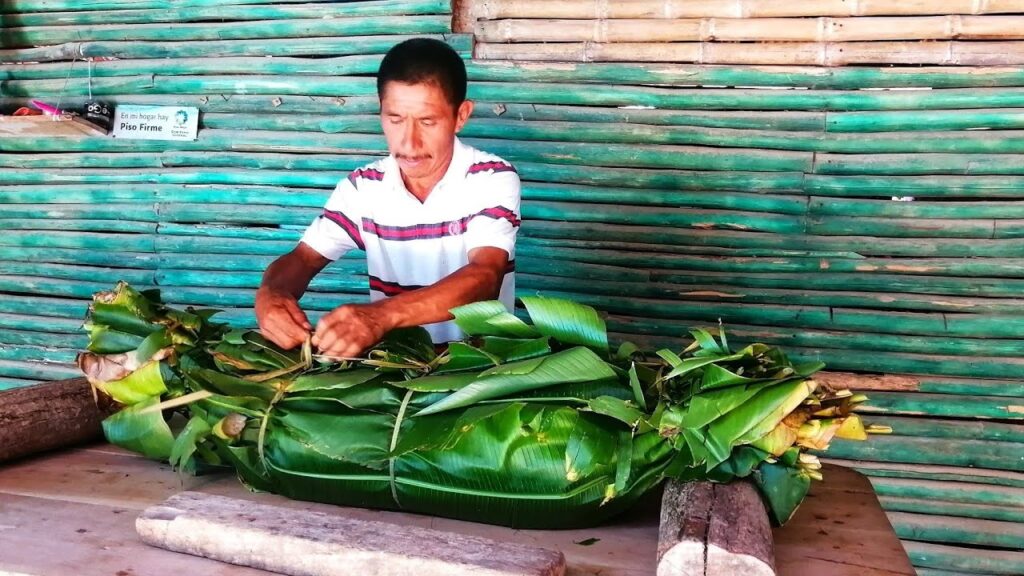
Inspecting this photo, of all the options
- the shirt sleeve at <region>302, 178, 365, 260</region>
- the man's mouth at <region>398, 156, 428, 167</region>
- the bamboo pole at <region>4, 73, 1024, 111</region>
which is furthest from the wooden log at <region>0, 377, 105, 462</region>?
the bamboo pole at <region>4, 73, 1024, 111</region>

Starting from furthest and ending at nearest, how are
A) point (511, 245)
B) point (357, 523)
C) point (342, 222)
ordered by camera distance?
point (342, 222) < point (511, 245) < point (357, 523)

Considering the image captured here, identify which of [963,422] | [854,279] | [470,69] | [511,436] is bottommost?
[963,422]

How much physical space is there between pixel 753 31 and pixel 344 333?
2146 millimetres

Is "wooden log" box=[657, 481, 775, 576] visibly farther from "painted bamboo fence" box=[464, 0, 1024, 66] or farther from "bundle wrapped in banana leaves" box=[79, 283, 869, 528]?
"painted bamboo fence" box=[464, 0, 1024, 66]

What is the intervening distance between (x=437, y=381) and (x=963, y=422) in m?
2.56

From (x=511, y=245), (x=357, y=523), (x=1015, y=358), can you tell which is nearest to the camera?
(x=357, y=523)

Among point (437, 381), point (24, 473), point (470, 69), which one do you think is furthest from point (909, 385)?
point (24, 473)

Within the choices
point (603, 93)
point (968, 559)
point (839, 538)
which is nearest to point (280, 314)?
point (839, 538)

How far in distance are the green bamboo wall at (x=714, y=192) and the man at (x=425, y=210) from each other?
82 centimetres

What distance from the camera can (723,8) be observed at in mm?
3227

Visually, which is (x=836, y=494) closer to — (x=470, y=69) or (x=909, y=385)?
(x=909, y=385)

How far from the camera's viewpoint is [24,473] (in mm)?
1969

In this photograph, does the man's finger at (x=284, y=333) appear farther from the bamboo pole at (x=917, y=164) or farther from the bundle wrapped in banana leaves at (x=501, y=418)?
the bamboo pole at (x=917, y=164)

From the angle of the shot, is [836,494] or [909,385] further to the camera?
[909,385]
